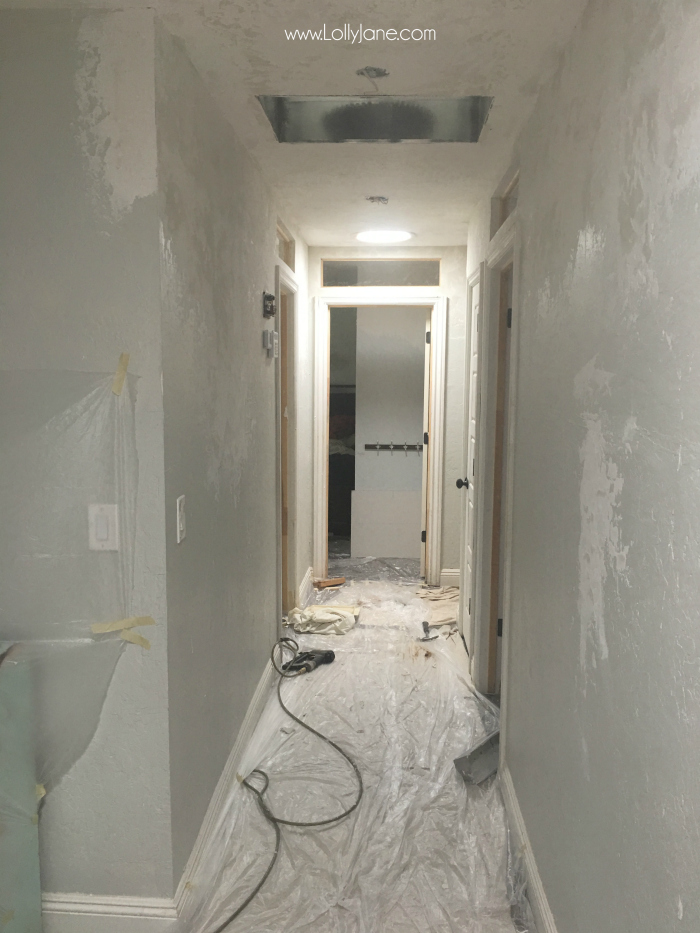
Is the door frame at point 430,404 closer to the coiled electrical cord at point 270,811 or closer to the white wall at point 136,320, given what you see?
the coiled electrical cord at point 270,811

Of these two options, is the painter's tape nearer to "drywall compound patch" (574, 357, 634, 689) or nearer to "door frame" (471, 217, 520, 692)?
"drywall compound patch" (574, 357, 634, 689)

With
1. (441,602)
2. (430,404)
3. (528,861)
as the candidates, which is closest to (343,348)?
(430,404)

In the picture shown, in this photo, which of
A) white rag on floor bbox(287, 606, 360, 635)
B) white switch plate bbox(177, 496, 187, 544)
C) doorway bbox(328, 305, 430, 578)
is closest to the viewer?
white switch plate bbox(177, 496, 187, 544)

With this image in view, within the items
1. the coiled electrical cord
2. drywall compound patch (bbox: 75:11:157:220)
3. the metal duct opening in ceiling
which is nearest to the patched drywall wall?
drywall compound patch (bbox: 75:11:157:220)

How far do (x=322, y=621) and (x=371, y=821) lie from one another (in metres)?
1.72

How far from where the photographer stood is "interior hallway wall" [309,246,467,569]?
14.5ft

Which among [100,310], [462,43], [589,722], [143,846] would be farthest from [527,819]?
[462,43]

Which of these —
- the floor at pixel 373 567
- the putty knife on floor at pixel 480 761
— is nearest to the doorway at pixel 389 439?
the floor at pixel 373 567

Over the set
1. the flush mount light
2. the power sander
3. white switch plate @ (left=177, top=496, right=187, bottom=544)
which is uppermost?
the flush mount light

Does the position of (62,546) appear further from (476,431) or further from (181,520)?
(476,431)

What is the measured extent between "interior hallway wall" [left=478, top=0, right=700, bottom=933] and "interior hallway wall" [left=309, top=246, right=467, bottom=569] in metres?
2.51

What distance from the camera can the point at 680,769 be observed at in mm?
946

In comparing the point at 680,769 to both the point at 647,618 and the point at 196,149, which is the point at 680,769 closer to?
the point at 647,618

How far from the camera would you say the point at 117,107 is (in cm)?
156
